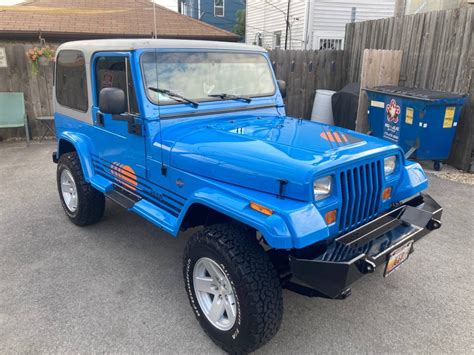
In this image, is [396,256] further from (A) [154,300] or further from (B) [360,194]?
(A) [154,300]

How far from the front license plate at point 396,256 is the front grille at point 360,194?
0.91 ft

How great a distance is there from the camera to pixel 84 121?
12.5ft

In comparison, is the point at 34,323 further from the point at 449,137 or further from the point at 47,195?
the point at 449,137

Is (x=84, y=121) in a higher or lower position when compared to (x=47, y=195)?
higher

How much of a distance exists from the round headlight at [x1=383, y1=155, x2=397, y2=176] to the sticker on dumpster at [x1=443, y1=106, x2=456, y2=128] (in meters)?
3.76

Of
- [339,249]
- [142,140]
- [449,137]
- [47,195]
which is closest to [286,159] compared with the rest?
[339,249]

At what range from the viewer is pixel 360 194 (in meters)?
2.41

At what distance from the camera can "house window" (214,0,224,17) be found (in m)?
23.3

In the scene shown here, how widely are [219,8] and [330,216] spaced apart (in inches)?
938

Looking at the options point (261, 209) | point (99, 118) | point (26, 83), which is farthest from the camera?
point (26, 83)

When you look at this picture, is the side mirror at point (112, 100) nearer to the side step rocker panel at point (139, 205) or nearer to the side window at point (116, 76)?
the side window at point (116, 76)

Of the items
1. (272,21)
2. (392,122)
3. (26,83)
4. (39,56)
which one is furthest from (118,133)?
(272,21)

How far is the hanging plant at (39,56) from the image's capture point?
786 centimetres

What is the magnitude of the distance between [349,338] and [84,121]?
121 inches
